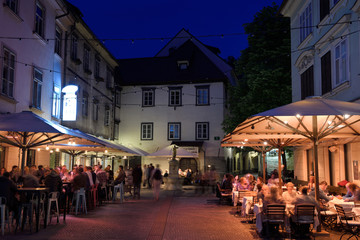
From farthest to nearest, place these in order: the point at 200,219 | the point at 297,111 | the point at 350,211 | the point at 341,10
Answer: the point at 341,10 < the point at 200,219 < the point at 350,211 < the point at 297,111

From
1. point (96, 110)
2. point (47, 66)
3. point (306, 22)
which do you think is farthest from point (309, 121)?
point (96, 110)

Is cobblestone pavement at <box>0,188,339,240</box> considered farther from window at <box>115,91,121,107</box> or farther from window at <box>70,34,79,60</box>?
window at <box>115,91,121,107</box>

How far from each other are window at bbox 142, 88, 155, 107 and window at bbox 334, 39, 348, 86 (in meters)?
23.7

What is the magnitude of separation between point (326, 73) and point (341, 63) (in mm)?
1630

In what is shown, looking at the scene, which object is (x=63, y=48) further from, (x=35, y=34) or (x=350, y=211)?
(x=350, y=211)

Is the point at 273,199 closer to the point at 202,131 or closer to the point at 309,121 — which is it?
the point at 309,121

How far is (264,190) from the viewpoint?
12.0 m

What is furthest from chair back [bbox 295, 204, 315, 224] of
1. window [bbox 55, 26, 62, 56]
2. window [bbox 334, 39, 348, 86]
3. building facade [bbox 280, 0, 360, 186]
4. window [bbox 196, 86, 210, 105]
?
window [bbox 196, 86, 210, 105]

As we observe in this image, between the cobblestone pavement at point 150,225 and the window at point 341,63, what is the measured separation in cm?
689

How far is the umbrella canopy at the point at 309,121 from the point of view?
9.20 meters

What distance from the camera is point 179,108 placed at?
123 ft

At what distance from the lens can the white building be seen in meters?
36.3

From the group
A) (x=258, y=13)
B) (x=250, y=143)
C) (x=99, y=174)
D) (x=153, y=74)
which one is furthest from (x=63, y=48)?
(x=153, y=74)

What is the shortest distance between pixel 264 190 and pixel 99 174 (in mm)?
9044
